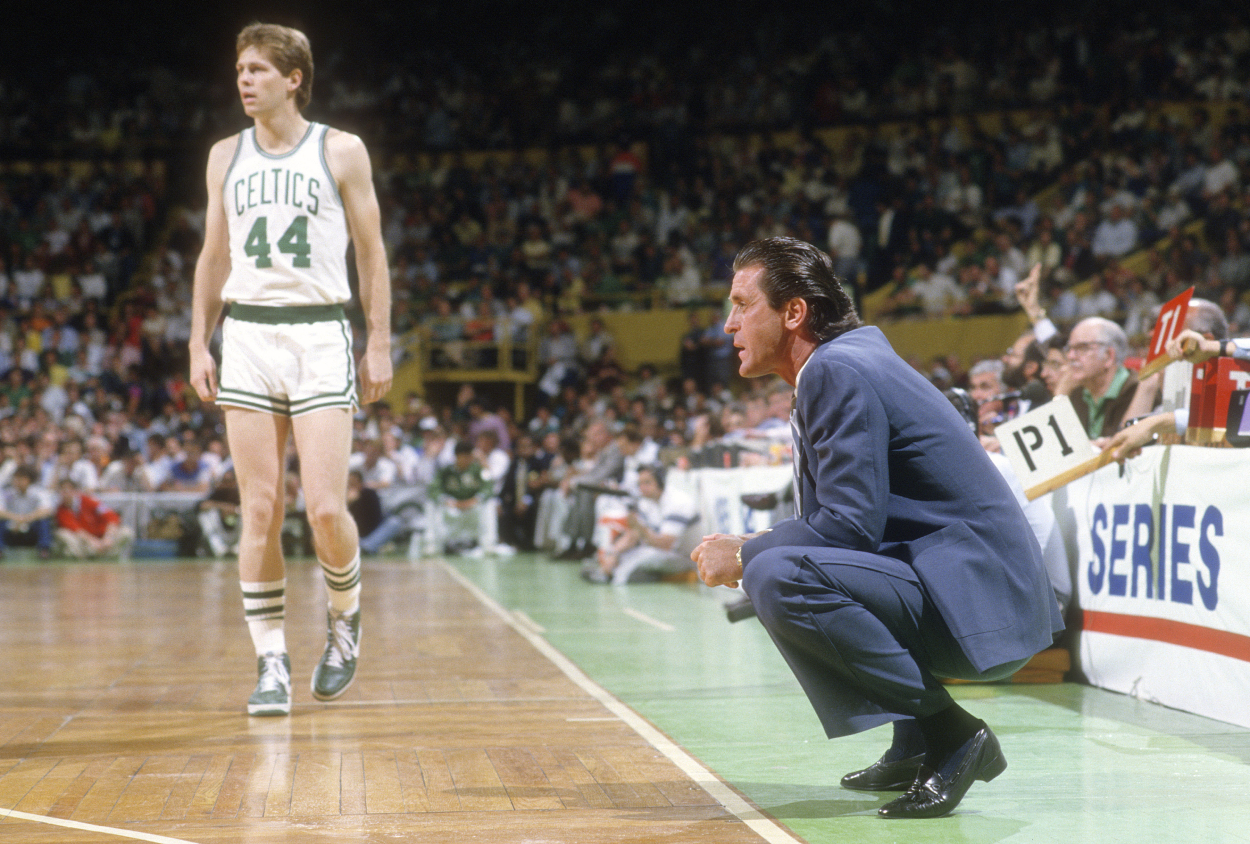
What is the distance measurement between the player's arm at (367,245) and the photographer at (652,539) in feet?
19.9

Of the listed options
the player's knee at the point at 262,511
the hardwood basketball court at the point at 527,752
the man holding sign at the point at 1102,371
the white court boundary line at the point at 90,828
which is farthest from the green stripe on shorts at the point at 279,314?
the man holding sign at the point at 1102,371

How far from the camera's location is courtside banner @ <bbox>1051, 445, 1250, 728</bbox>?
161 inches

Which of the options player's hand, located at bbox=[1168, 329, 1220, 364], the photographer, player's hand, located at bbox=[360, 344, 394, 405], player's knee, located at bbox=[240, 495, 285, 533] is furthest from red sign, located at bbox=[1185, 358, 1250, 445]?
the photographer

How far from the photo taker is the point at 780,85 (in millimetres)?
22875

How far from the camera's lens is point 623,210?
21.9 meters

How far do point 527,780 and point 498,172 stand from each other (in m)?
20.6

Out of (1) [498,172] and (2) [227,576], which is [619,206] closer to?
(1) [498,172]

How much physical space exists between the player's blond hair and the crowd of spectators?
7596 mm

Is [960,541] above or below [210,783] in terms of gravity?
above

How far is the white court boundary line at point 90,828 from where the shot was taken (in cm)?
267

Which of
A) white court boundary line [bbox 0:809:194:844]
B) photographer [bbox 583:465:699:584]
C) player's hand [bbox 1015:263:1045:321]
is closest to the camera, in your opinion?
white court boundary line [bbox 0:809:194:844]

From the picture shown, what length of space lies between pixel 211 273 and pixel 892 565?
2744mm

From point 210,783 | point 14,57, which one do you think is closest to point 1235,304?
point 210,783

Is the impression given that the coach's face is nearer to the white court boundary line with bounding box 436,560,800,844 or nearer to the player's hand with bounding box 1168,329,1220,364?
the white court boundary line with bounding box 436,560,800,844
